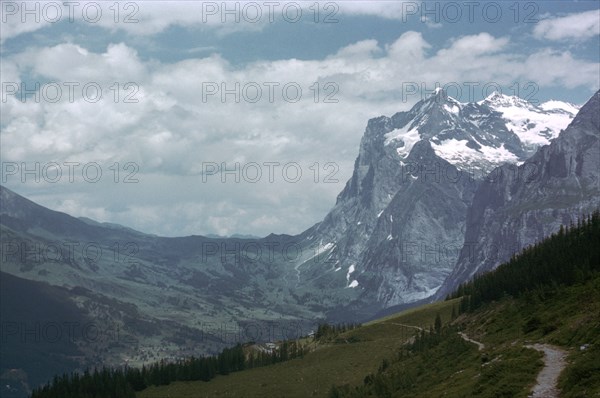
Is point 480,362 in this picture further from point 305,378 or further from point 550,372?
point 305,378

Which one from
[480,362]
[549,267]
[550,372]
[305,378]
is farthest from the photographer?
[305,378]

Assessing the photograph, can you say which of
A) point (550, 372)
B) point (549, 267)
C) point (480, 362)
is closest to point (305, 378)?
point (549, 267)

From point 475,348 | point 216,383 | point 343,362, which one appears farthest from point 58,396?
point 475,348

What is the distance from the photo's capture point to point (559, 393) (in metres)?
59.4

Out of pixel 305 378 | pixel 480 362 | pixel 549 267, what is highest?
pixel 549 267

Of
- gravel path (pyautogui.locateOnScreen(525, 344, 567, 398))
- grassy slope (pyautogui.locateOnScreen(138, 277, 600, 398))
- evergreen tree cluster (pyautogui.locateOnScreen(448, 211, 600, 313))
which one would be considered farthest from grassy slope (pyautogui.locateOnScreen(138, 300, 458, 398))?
gravel path (pyautogui.locateOnScreen(525, 344, 567, 398))

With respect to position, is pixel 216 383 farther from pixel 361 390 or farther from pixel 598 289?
pixel 598 289

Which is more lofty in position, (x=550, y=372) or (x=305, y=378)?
(x=550, y=372)

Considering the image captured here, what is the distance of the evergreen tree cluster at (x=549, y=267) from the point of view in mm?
130250

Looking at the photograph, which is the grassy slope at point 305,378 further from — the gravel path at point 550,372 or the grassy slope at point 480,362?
the gravel path at point 550,372

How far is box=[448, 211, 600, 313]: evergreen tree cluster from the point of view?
130250 mm

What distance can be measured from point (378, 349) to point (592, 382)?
13102 cm

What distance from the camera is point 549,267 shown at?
144 m

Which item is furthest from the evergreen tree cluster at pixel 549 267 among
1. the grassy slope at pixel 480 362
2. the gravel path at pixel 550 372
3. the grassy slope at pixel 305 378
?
the gravel path at pixel 550 372
